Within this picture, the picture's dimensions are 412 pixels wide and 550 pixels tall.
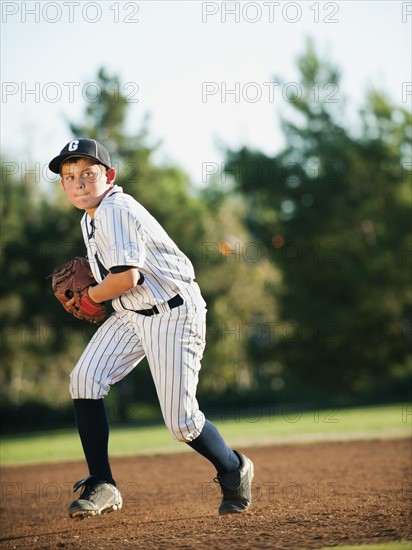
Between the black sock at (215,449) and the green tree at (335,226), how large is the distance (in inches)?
1007

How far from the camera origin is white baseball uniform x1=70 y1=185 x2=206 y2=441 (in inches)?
166

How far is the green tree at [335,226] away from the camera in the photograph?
99.7 ft

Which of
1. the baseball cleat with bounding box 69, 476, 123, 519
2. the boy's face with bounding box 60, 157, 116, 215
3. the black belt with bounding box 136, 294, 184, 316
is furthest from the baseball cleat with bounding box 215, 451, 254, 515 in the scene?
the boy's face with bounding box 60, 157, 116, 215

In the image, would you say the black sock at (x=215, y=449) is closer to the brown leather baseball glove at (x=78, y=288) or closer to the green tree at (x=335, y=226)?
the brown leather baseball glove at (x=78, y=288)

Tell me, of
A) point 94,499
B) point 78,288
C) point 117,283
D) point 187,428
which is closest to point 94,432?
point 94,499

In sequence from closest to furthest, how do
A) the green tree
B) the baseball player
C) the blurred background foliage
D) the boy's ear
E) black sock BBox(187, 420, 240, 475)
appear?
the baseball player → black sock BBox(187, 420, 240, 475) → the boy's ear → the blurred background foliage → the green tree

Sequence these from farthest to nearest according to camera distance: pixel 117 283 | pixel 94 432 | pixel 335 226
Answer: pixel 335 226
pixel 94 432
pixel 117 283

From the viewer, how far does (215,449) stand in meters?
4.49

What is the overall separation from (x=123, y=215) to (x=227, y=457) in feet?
5.21

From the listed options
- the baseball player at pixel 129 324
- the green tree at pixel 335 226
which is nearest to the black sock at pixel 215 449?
the baseball player at pixel 129 324

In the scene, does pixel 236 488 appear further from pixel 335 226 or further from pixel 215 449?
pixel 335 226

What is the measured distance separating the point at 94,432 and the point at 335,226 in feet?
87.7

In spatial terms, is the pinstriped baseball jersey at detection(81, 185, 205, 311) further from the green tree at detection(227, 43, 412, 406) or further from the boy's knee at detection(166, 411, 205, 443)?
the green tree at detection(227, 43, 412, 406)

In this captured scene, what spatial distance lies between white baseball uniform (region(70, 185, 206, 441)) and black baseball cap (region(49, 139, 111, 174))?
230mm
